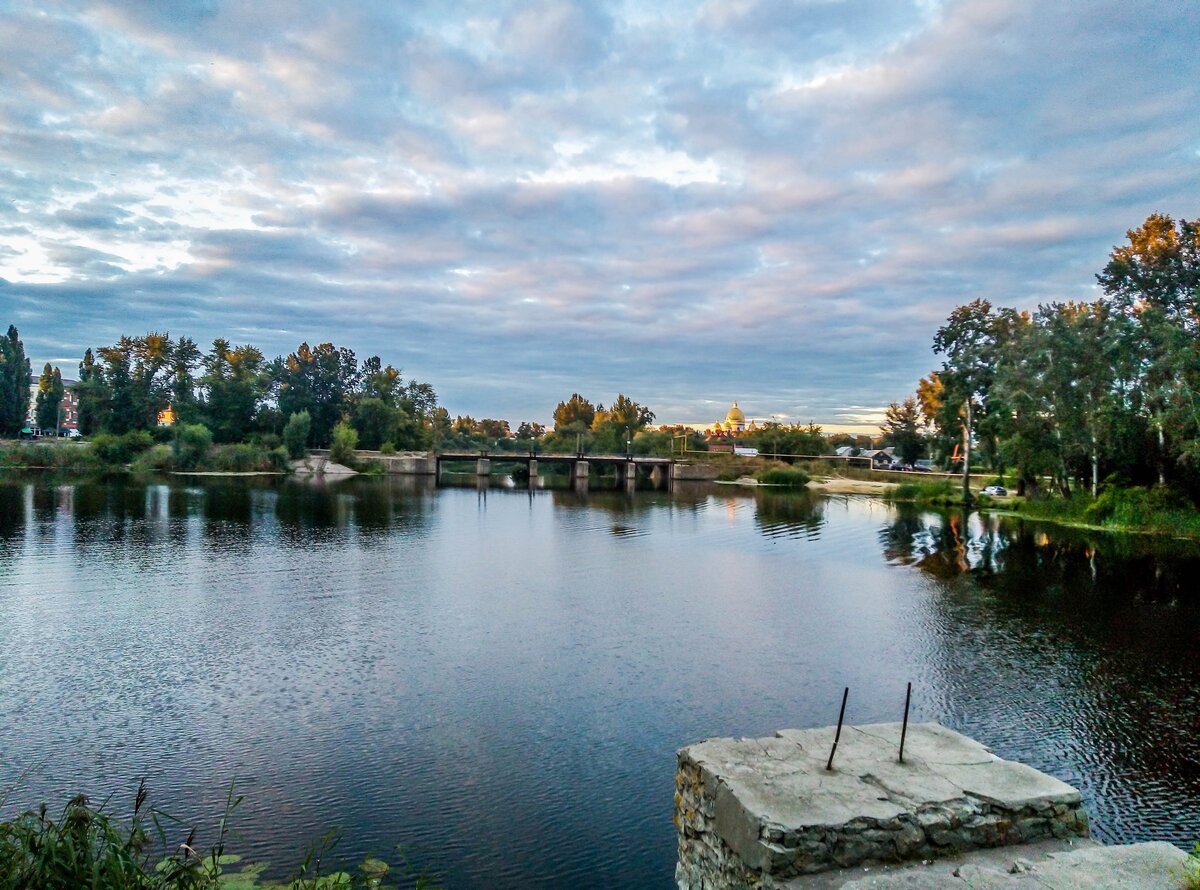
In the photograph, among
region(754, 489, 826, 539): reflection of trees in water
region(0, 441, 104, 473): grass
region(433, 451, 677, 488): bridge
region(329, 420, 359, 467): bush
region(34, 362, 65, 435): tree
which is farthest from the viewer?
region(34, 362, 65, 435): tree

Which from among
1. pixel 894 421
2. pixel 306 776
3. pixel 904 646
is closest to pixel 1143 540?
pixel 904 646

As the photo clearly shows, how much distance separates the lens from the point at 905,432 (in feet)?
427

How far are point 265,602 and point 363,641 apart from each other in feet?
19.9

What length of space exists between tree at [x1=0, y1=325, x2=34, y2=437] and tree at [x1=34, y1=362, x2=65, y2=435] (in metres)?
17.5

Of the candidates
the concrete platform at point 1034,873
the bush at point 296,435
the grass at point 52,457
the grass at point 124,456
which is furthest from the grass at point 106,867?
the bush at point 296,435

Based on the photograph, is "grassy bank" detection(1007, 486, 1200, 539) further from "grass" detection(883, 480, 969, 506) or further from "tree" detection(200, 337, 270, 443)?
"tree" detection(200, 337, 270, 443)

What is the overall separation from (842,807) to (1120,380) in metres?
53.0

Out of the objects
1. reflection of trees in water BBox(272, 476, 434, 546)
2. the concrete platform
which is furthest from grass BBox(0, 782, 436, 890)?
reflection of trees in water BBox(272, 476, 434, 546)

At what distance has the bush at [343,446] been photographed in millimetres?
115562

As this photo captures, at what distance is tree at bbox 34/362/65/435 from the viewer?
132m

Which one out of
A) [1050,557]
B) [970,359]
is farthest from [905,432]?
[1050,557]

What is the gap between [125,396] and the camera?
368 feet

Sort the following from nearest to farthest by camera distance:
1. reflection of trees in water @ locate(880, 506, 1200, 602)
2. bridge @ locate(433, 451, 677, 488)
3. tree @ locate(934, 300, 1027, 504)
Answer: reflection of trees in water @ locate(880, 506, 1200, 602), tree @ locate(934, 300, 1027, 504), bridge @ locate(433, 451, 677, 488)

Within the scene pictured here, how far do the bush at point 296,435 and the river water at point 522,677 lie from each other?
75.6m
